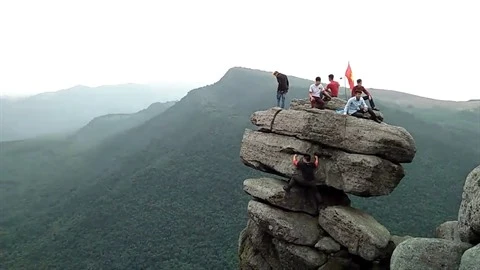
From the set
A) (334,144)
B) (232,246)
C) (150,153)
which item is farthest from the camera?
(150,153)

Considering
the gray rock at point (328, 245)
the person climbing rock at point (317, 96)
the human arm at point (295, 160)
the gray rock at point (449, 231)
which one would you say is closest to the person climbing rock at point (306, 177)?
the human arm at point (295, 160)

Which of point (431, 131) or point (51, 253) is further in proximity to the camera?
point (431, 131)

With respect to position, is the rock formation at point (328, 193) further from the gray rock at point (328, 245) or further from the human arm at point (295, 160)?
the human arm at point (295, 160)

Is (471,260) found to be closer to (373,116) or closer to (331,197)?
(331,197)

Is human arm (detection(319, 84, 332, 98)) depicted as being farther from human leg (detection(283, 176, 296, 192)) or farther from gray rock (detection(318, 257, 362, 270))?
gray rock (detection(318, 257, 362, 270))

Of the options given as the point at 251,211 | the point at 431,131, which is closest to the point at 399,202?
the point at 431,131

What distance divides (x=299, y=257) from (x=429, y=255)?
5.93 m

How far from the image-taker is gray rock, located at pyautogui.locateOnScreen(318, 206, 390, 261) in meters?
17.1

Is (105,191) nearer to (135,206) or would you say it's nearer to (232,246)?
(135,206)

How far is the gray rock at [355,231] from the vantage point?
17.1 m

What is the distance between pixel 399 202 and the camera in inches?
2859

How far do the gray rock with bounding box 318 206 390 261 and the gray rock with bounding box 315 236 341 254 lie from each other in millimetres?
238

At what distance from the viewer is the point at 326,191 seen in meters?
20.4

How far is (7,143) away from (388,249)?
17607 cm
